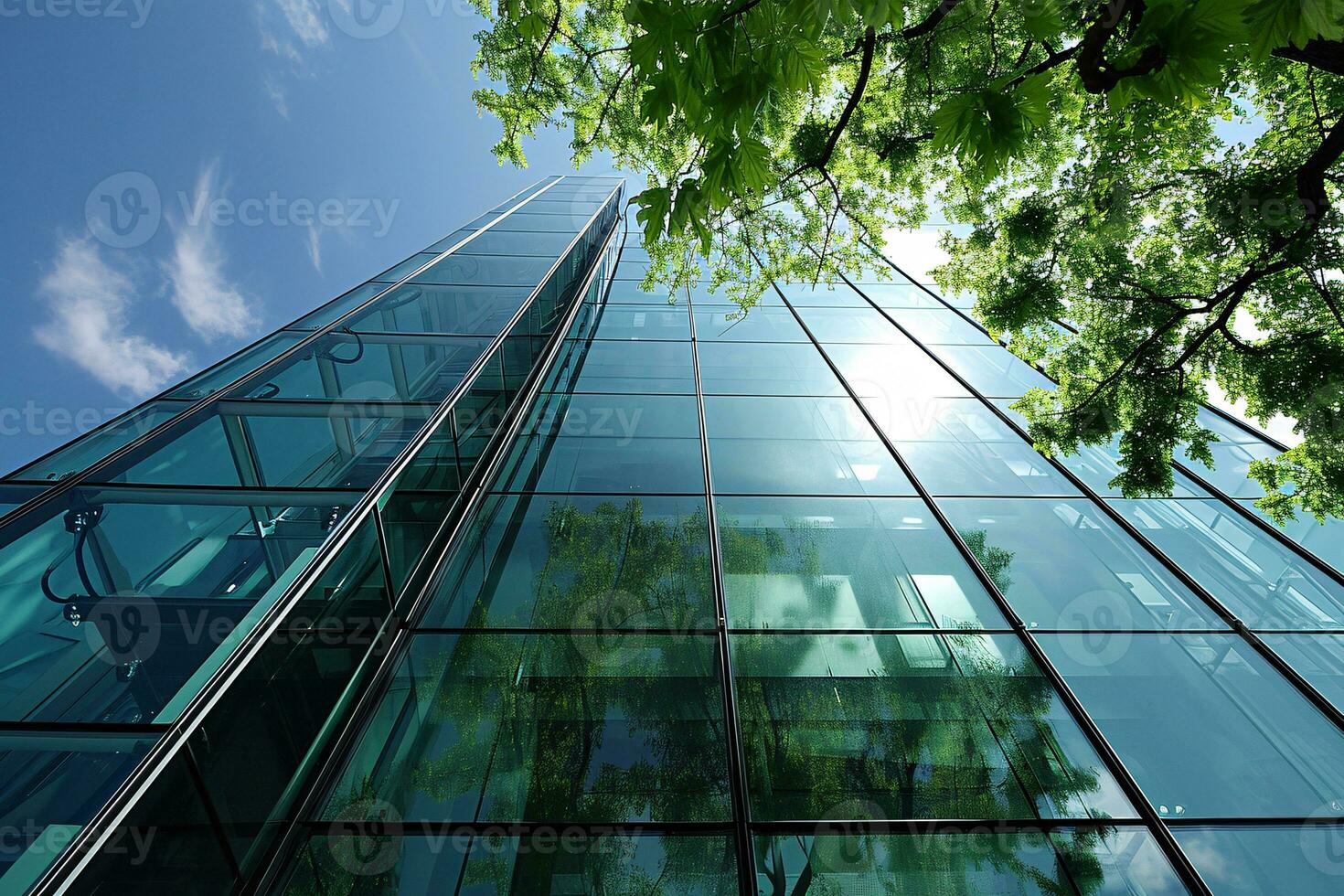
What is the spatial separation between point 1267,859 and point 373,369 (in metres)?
9.77

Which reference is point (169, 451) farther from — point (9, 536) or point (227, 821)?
point (227, 821)

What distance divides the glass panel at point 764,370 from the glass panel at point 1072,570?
3.44 meters

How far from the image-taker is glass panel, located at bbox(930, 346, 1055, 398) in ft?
32.3

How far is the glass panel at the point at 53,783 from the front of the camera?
3.20 meters

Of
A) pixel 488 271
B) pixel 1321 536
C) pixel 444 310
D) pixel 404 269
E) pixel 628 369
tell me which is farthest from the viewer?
pixel 488 271

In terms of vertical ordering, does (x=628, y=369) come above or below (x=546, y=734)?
above

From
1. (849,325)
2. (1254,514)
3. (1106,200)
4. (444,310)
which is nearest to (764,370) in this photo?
(849,325)

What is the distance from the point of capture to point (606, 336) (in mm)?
11648

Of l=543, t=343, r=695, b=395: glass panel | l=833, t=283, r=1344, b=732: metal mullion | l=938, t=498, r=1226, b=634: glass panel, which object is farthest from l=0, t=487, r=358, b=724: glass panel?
l=833, t=283, r=1344, b=732: metal mullion

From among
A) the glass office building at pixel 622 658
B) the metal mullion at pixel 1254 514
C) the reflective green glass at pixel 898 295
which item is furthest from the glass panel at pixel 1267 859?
the reflective green glass at pixel 898 295

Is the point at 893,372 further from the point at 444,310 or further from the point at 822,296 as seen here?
the point at 444,310

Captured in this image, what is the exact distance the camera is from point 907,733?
15.7 ft

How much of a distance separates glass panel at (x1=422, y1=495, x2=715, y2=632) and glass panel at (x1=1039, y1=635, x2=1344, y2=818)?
11.4 ft

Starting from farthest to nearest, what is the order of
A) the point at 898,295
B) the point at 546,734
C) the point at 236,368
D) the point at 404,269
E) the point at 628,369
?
the point at 898,295
the point at 404,269
the point at 628,369
the point at 236,368
the point at 546,734
